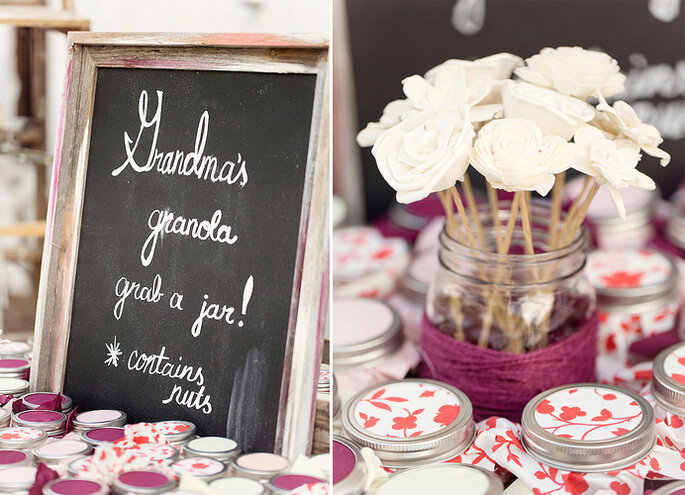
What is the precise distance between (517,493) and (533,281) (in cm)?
26

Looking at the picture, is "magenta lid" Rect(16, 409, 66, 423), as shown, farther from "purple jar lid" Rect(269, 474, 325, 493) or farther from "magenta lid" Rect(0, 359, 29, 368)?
"purple jar lid" Rect(269, 474, 325, 493)

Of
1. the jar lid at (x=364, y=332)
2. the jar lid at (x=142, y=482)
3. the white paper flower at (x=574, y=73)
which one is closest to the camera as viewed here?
the jar lid at (x=142, y=482)

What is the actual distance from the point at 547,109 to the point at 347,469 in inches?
17.0

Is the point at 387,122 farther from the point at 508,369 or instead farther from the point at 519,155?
the point at 508,369

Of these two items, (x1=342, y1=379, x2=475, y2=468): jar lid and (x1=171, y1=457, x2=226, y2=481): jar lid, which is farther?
(x1=342, y1=379, x2=475, y2=468): jar lid

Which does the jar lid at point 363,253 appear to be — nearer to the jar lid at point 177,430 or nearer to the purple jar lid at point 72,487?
the jar lid at point 177,430

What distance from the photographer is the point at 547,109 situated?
32.0 inches

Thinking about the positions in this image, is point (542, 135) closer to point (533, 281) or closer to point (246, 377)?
point (533, 281)

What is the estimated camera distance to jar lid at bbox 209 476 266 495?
2.19 ft

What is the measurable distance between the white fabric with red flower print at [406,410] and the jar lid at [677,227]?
27.7 inches

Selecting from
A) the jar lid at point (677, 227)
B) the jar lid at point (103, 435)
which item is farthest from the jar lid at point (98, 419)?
the jar lid at point (677, 227)

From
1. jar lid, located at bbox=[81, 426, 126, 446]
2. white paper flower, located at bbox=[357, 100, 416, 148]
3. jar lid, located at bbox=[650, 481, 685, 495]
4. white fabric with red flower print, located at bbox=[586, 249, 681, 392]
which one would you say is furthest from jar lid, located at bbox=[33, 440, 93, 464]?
white fabric with red flower print, located at bbox=[586, 249, 681, 392]

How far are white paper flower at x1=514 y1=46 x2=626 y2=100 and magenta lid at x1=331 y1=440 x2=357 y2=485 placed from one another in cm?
47

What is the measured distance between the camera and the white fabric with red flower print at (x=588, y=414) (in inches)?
30.7
